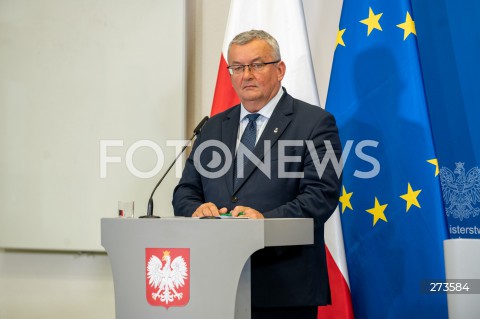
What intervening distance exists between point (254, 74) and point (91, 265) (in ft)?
6.35

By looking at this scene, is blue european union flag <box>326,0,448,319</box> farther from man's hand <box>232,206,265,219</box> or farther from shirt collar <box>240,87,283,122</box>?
man's hand <box>232,206,265,219</box>

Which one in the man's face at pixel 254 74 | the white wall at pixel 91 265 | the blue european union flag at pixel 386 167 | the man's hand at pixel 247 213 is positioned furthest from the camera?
the white wall at pixel 91 265

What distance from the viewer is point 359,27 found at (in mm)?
3262

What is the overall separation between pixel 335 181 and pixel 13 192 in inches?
91.7

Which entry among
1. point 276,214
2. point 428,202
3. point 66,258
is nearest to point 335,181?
point 276,214

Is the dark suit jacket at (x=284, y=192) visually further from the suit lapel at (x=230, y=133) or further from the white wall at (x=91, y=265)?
the white wall at (x=91, y=265)

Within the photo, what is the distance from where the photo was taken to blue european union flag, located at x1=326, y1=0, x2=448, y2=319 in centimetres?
295

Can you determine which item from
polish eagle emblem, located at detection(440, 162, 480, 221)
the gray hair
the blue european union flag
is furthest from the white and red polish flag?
the gray hair

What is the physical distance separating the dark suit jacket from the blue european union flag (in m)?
0.73

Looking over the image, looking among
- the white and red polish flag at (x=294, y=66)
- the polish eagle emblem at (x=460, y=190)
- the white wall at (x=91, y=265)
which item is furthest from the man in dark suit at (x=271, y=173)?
the white wall at (x=91, y=265)

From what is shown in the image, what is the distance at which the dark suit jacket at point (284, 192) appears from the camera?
219 cm

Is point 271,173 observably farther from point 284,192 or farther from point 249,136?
point 249,136

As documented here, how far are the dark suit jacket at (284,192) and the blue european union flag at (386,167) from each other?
729 mm

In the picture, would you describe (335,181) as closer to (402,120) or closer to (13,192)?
(402,120)
